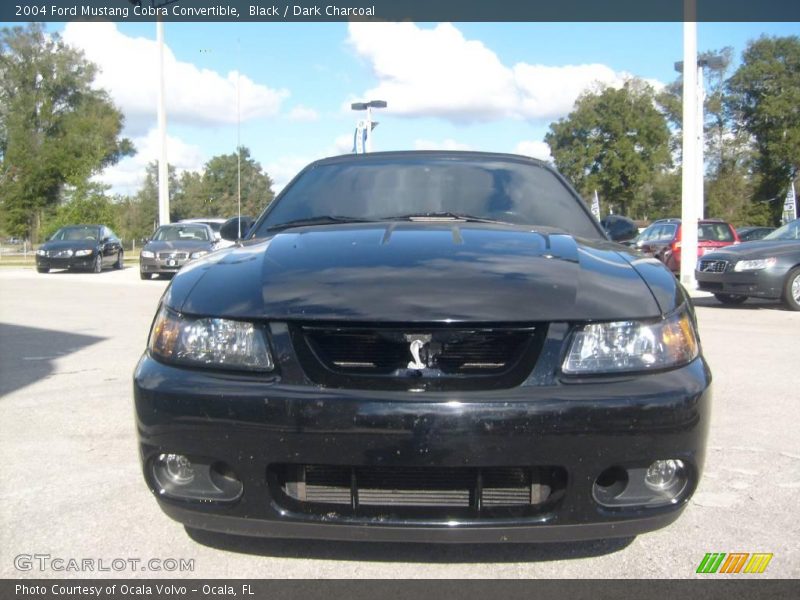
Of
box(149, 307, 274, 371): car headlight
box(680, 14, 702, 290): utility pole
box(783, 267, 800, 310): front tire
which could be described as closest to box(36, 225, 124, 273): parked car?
box(680, 14, 702, 290): utility pole

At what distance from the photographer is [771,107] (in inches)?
2066

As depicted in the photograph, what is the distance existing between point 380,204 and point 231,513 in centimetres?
183

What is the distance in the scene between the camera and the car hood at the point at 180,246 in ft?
66.0

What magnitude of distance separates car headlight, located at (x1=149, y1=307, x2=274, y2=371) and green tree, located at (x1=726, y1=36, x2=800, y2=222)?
2156 inches

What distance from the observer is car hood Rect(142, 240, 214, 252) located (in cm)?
2012

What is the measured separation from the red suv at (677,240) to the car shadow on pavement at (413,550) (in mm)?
16638

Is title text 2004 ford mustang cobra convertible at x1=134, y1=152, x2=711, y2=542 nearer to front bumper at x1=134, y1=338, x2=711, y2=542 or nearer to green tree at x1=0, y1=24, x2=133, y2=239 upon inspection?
front bumper at x1=134, y1=338, x2=711, y2=542

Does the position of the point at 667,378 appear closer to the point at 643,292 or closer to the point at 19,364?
the point at 643,292

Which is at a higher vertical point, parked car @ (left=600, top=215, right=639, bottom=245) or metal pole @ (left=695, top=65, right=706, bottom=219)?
metal pole @ (left=695, top=65, right=706, bottom=219)

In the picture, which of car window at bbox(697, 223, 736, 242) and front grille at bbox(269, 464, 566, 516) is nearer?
front grille at bbox(269, 464, 566, 516)

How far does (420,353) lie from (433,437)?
0.85 feet
